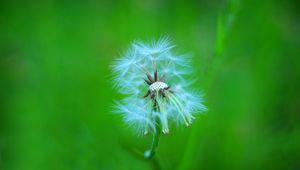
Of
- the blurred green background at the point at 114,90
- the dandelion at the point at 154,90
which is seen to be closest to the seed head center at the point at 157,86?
the dandelion at the point at 154,90

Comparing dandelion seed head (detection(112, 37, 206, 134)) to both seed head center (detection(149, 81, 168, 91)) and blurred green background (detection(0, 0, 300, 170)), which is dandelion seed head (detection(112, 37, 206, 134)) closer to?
seed head center (detection(149, 81, 168, 91))

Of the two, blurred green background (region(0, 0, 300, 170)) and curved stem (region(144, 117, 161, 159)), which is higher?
blurred green background (region(0, 0, 300, 170))

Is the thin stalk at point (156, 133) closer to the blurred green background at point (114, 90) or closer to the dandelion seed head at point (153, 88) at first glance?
the dandelion seed head at point (153, 88)

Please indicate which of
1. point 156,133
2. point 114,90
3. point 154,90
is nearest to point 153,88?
point 154,90

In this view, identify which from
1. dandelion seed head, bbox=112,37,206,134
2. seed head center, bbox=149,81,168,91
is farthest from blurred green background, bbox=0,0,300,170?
seed head center, bbox=149,81,168,91

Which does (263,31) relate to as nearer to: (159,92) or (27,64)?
(27,64)

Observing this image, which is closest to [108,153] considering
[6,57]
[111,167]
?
[111,167]
